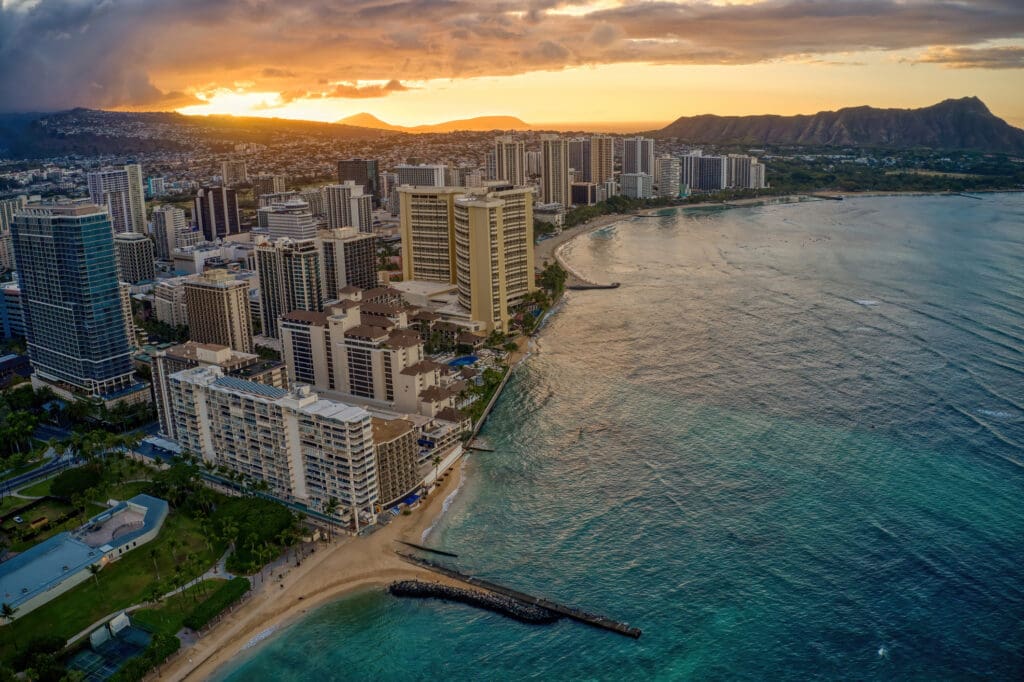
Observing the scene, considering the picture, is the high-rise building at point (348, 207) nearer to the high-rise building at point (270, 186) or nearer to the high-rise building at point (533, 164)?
the high-rise building at point (270, 186)

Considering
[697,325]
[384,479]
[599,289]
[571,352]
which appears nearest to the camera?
[384,479]

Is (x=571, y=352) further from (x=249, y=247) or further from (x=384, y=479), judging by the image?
(x=249, y=247)

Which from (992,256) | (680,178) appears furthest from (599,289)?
(680,178)

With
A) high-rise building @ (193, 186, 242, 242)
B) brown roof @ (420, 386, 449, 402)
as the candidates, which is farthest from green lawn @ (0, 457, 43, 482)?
high-rise building @ (193, 186, 242, 242)

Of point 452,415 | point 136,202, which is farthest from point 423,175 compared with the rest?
point 452,415

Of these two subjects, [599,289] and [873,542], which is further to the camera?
[599,289]

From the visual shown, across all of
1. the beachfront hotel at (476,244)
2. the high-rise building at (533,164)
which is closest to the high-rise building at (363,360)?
the beachfront hotel at (476,244)
